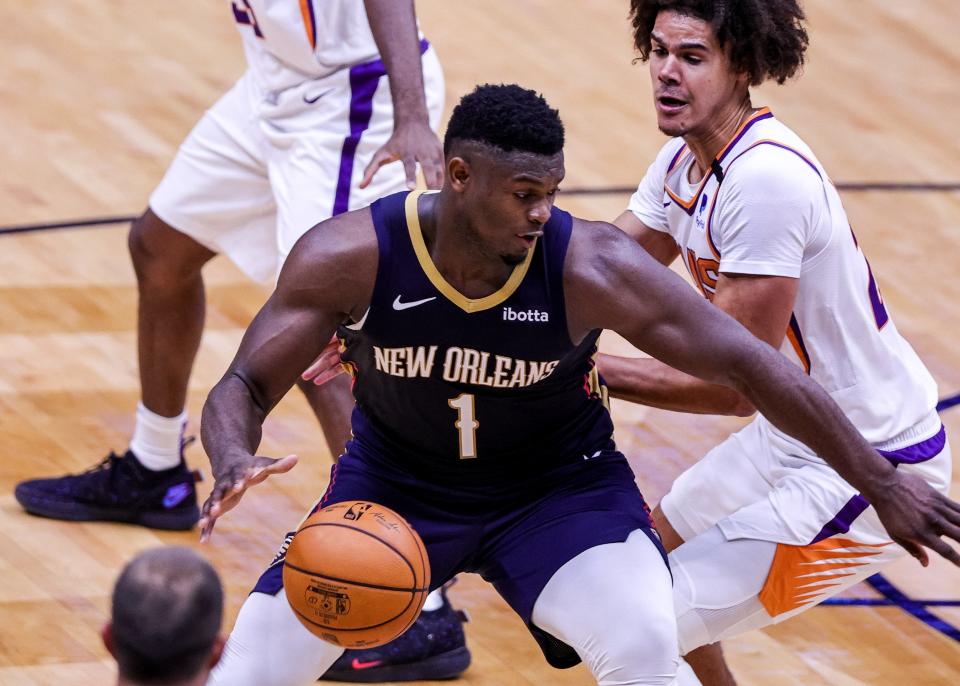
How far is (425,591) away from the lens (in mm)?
3871

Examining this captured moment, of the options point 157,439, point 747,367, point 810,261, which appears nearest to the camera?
point 747,367

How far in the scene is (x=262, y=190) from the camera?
545 cm

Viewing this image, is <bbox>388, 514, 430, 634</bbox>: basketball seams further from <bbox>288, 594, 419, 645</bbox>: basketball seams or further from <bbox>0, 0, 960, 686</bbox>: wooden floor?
<bbox>0, 0, 960, 686</bbox>: wooden floor

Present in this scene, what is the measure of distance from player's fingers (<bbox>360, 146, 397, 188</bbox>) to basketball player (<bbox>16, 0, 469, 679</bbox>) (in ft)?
0.48

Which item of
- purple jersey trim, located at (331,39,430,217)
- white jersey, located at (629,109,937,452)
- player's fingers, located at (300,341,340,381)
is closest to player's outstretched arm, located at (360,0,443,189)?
purple jersey trim, located at (331,39,430,217)

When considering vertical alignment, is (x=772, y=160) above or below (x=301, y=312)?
above

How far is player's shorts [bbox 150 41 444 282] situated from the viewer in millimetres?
5164

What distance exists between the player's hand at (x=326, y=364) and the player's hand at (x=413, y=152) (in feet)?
1.99

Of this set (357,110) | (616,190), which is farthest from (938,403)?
(357,110)

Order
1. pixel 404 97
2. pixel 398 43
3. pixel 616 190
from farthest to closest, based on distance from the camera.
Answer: pixel 616 190 < pixel 398 43 < pixel 404 97

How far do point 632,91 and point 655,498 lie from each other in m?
4.21

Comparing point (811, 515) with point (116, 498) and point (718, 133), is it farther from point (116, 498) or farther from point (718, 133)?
point (116, 498)

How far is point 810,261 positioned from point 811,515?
661 millimetres

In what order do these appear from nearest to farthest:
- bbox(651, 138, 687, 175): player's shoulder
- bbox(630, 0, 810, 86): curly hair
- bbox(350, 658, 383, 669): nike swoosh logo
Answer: bbox(630, 0, 810, 86): curly hair → bbox(651, 138, 687, 175): player's shoulder → bbox(350, 658, 383, 669): nike swoosh logo
